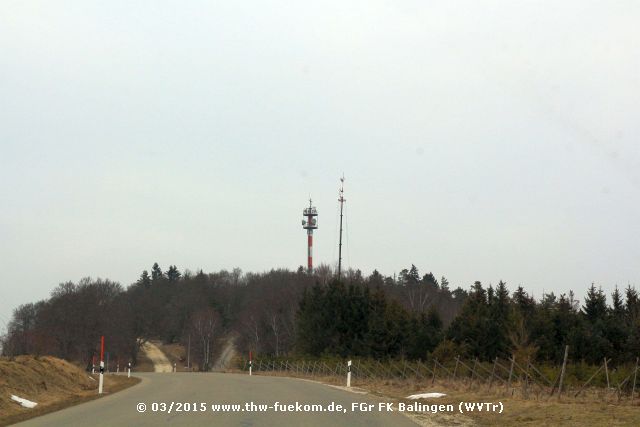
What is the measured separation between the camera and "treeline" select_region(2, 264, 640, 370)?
169 feet

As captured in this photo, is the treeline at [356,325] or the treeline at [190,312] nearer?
the treeline at [356,325]

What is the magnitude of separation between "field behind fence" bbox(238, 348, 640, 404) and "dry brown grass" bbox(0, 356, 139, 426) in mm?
13179

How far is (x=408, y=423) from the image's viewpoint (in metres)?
15.4

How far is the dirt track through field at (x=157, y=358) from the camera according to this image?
113125 mm

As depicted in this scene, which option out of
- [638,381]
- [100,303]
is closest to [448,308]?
[100,303]

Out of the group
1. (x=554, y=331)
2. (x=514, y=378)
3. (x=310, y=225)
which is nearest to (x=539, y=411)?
(x=514, y=378)

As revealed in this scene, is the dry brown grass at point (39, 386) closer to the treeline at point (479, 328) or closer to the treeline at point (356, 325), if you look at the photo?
the treeline at point (356, 325)

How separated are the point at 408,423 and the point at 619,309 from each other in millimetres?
55810

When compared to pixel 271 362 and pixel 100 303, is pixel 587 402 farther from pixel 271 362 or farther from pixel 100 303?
pixel 100 303

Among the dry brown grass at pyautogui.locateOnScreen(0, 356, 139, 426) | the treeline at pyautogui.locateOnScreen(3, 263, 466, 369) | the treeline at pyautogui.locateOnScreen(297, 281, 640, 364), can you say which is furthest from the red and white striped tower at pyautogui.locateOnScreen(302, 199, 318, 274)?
the dry brown grass at pyautogui.locateOnScreen(0, 356, 139, 426)

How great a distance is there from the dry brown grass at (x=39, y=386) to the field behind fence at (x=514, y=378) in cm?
1318

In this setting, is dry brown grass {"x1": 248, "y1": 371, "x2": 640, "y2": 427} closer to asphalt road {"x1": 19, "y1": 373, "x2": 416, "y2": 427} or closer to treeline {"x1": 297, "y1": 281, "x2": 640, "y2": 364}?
asphalt road {"x1": 19, "y1": 373, "x2": 416, "y2": 427}

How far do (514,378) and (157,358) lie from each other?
10422 centimetres

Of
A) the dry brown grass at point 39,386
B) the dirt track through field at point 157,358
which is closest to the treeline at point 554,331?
the dry brown grass at point 39,386
